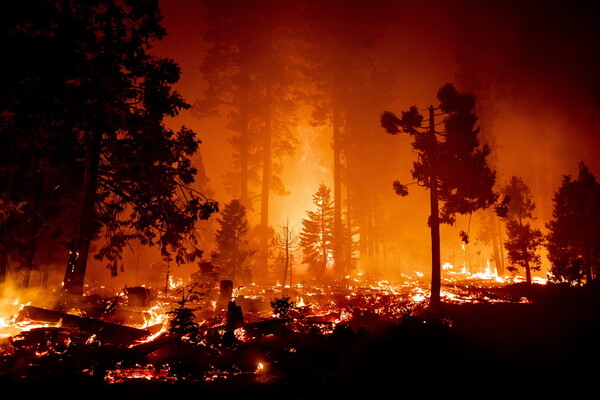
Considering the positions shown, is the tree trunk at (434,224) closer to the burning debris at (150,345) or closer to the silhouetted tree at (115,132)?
the burning debris at (150,345)

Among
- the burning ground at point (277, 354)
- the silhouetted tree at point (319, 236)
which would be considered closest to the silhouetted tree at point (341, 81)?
the silhouetted tree at point (319, 236)

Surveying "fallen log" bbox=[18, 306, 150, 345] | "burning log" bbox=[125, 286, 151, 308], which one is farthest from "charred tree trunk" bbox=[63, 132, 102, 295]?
"burning log" bbox=[125, 286, 151, 308]

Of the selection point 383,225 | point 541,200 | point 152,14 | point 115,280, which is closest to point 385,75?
point 383,225

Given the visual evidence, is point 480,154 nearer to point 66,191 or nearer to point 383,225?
point 66,191

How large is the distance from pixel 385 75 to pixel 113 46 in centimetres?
4467

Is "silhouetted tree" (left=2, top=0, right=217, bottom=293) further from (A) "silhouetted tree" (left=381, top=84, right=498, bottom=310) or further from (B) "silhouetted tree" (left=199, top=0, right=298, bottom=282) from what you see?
(B) "silhouetted tree" (left=199, top=0, right=298, bottom=282)

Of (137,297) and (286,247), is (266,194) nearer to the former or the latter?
(286,247)

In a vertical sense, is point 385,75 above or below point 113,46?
above

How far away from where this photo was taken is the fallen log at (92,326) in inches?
356

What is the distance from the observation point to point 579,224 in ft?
101

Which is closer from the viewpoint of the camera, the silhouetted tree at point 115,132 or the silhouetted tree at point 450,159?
the silhouetted tree at point 115,132

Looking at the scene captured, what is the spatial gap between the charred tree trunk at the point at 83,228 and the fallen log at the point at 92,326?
132 cm

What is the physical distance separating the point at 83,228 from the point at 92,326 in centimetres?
360

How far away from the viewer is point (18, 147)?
7137 mm
